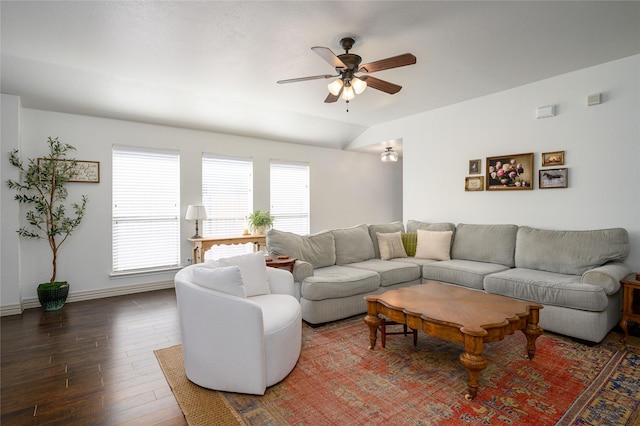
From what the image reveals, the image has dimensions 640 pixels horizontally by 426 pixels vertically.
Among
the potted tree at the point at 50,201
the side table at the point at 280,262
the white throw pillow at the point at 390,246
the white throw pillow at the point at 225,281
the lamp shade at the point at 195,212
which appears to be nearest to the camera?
the white throw pillow at the point at 225,281

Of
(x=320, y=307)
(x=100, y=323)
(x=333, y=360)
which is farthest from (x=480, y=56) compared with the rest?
(x=100, y=323)

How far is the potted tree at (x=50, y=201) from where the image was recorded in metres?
3.99

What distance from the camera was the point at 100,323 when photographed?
3.58 metres

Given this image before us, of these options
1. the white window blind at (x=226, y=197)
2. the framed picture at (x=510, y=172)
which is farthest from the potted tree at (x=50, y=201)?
the framed picture at (x=510, y=172)

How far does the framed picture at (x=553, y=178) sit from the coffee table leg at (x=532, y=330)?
2.14 m

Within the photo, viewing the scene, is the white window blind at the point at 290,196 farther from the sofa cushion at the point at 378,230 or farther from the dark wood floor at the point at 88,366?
the dark wood floor at the point at 88,366

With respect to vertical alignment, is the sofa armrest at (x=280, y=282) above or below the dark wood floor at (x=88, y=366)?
above

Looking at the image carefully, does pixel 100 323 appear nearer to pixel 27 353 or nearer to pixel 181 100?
pixel 27 353

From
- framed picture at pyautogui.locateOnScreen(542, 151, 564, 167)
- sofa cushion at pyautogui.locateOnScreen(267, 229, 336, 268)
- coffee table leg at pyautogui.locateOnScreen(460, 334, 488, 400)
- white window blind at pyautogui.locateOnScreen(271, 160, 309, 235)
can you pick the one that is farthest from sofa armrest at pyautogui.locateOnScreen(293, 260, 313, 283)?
framed picture at pyautogui.locateOnScreen(542, 151, 564, 167)

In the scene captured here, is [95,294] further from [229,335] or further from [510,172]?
[510,172]

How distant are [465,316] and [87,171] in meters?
5.04

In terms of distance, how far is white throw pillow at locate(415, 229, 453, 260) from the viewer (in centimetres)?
454

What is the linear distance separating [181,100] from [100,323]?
304 cm

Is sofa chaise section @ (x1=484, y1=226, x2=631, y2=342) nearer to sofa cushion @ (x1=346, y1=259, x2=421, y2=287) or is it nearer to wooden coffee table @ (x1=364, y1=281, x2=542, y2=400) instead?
wooden coffee table @ (x1=364, y1=281, x2=542, y2=400)
